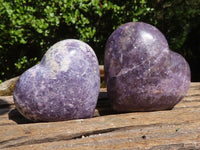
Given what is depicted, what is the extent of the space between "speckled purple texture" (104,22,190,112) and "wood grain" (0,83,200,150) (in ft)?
0.55

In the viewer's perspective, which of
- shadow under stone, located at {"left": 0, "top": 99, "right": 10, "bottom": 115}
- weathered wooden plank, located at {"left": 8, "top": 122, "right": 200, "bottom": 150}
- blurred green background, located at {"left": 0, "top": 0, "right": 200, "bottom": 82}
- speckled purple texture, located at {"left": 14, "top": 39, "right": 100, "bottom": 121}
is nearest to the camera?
weathered wooden plank, located at {"left": 8, "top": 122, "right": 200, "bottom": 150}

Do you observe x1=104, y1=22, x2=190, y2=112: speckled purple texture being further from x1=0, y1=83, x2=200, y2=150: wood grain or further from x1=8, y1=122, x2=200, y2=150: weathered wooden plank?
x1=8, y1=122, x2=200, y2=150: weathered wooden plank

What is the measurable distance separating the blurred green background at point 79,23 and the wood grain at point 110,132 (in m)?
1.94

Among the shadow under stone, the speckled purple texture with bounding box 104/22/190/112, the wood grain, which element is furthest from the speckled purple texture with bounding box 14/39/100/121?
the shadow under stone

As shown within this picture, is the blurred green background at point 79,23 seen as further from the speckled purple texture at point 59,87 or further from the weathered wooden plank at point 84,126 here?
the weathered wooden plank at point 84,126

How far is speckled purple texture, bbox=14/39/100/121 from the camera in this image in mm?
2590

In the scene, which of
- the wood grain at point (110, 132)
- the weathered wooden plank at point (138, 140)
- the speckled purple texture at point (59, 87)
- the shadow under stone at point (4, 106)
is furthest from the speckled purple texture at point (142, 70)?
the shadow under stone at point (4, 106)

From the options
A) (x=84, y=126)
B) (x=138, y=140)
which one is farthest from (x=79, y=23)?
(x=138, y=140)

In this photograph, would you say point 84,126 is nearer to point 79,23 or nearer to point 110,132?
point 110,132

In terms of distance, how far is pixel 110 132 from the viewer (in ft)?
8.21

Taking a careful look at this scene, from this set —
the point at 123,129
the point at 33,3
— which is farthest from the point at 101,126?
the point at 33,3

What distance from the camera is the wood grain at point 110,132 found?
227cm

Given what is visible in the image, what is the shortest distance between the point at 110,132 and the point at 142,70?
2.46 ft

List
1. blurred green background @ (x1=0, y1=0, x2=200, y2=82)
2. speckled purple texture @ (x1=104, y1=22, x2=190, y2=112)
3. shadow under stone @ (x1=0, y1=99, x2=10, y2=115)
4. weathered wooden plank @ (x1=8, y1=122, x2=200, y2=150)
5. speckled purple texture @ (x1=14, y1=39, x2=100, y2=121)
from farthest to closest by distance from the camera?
blurred green background @ (x1=0, y1=0, x2=200, y2=82)
shadow under stone @ (x1=0, y1=99, x2=10, y2=115)
speckled purple texture @ (x1=104, y1=22, x2=190, y2=112)
speckled purple texture @ (x1=14, y1=39, x2=100, y2=121)
weathered wooden plank @ (x1=8, y1=122, x2=200, y2=150)
